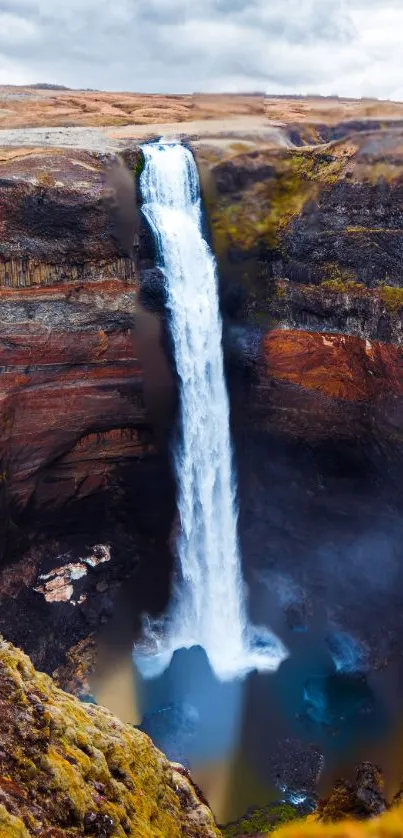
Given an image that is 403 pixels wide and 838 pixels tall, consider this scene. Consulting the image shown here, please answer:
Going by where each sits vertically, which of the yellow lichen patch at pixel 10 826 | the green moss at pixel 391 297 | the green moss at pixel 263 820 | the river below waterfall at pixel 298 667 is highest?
the green moss at pixel 391 297

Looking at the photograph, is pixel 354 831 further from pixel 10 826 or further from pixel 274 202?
pixel 274 202

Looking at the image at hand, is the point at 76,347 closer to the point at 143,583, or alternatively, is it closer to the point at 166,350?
the point at 166,350

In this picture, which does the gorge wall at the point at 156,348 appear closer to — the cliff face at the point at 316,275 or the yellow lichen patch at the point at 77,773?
the cliff face at the point at 316,275

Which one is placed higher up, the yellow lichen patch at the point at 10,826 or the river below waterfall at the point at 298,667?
the yellow lichen patch at the point at 10,826

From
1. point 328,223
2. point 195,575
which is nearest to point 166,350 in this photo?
point 328,223

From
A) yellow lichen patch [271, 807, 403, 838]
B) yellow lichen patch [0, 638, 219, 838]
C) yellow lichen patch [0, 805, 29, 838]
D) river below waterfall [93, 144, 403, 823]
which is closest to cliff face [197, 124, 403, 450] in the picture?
river below waterfall [93, 144, 403, 823]

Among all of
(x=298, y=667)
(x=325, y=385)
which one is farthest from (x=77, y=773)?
(x=298, y=667)

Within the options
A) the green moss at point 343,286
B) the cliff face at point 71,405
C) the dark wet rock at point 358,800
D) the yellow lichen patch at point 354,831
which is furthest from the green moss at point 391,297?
the yellow lichen patch at point 354,831
